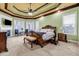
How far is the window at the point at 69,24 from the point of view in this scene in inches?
79.9

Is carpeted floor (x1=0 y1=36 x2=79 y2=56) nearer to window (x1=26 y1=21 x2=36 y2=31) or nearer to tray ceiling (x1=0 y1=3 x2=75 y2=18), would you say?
window (x1=26 y1=21 x2=36 y2=31)

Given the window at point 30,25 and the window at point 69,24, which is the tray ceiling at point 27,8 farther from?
the window at point 69,24

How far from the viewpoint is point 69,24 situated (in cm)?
206

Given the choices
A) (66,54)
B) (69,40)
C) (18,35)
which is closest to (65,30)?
(69,40)

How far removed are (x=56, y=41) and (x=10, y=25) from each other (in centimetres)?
117

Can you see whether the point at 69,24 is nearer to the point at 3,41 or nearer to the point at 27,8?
the point at 27,8

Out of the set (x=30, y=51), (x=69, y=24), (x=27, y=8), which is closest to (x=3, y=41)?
(x=30, y=51)

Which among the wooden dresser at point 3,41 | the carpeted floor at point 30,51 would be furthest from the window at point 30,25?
the wooden dresser at point 3,41

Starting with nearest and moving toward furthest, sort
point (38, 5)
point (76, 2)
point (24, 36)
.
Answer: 1. point (76, 2)
2. point (38, 5)
3. point (24, 36)

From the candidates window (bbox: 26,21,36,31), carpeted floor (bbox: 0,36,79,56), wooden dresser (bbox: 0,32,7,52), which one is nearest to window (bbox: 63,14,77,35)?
carpeted floor (bbox: 0,36,79,56)

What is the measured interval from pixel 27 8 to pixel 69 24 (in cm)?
106

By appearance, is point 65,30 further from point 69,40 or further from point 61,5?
point 61,5

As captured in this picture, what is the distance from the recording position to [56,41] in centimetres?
216

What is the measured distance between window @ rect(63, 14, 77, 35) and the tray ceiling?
0.31m
